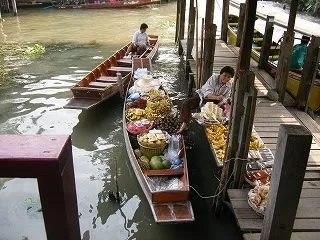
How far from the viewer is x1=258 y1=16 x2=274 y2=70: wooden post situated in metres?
9.48

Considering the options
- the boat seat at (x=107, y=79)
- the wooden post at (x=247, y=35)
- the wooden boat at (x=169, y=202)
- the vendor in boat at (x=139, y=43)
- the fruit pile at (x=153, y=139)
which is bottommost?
the wooden boat at (x=169, y=202)

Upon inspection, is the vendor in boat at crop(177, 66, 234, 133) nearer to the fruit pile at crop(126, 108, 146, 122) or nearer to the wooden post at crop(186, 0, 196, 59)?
the fruit pile at crop(126, 108, 146, 122)

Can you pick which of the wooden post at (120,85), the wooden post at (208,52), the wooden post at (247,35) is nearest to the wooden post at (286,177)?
the wooden post at (247,35)

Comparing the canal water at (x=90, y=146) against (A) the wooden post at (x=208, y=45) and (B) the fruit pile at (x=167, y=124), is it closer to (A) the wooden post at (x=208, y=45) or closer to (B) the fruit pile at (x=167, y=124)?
(B) the fruit pile at (x=167, y=124)

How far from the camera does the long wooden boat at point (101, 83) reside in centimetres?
900

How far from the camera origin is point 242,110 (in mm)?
4797

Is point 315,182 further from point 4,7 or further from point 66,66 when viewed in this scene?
point 4,7

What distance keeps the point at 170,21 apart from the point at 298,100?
724 inches

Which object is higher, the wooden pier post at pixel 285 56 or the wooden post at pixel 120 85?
the wooden pier post at pixel 285 56

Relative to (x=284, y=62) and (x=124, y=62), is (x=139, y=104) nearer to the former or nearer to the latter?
(x=284, y=62)

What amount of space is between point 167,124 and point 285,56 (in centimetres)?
325

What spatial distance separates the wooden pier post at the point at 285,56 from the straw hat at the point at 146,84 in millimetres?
3264

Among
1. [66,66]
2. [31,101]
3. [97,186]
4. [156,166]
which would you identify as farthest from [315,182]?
[66,66]

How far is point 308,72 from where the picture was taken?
754 centimetres
